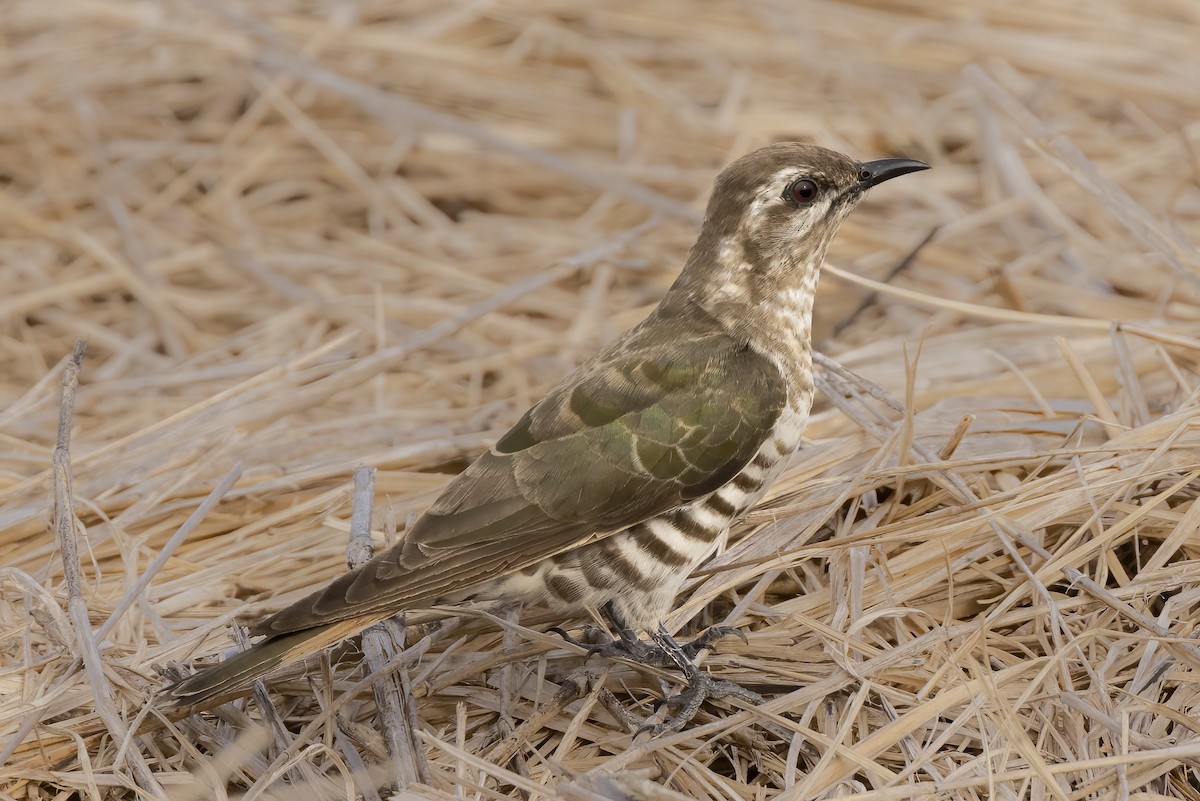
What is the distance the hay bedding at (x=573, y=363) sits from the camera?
3311 mm

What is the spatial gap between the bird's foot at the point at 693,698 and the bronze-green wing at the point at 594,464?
45cm

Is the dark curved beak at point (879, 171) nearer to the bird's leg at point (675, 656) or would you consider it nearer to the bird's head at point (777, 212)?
the bird's head at point (777, 212)

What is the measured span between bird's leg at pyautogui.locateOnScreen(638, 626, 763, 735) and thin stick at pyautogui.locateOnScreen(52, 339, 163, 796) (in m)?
1.23

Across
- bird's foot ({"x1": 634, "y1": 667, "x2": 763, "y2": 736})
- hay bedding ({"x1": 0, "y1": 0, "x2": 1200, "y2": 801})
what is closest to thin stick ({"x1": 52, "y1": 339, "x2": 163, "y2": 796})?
hay bedding ({"x1": 0, "y1": 0, "x2": 1200, "y2": 801})

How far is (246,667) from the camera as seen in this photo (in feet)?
10.2

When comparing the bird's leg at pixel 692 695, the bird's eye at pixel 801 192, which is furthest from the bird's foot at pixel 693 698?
the bird's eye at pixel 801 192

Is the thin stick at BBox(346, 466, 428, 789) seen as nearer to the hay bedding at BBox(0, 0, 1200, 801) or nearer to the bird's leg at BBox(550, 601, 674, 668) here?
the hay bedding at BBox(0, 0, 1200, 801)

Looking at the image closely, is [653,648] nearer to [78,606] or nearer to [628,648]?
[628,648]

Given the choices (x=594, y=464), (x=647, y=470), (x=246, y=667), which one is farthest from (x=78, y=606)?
(x=647, y=470)

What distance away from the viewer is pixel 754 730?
340cm

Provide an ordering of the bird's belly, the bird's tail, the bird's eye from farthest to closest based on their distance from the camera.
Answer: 1. the bird's eye
2. the bird's belly
3. the bird's tail

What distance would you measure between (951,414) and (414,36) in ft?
13.7

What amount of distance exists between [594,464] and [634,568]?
299 millimetres

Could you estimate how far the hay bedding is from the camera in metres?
3.31
